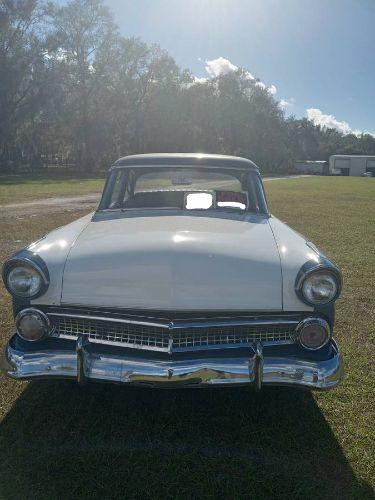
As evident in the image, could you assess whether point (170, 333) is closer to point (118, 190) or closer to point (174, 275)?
point (174, 275)

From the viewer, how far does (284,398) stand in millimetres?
3045

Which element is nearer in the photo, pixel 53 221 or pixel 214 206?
pixel 214 206

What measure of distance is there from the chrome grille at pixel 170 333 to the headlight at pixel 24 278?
18cm

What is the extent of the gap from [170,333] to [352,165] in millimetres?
80801

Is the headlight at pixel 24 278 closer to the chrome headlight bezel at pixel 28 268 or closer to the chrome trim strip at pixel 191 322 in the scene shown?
the chrome headlight bezel at pixel 28 268

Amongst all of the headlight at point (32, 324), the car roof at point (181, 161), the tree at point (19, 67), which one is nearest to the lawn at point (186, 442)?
the headlight at point (32, 324)

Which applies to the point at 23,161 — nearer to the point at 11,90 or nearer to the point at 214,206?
the point at 11,90

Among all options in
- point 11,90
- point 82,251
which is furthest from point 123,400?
point 11,90

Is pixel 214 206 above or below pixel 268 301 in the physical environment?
above

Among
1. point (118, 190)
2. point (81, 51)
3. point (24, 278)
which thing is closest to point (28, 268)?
point (24, 278)

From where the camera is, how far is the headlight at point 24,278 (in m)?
2.55

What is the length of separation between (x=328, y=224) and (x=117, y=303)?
9.26 meters

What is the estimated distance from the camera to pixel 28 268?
2.58 m

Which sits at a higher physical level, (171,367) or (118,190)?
(118,190)
